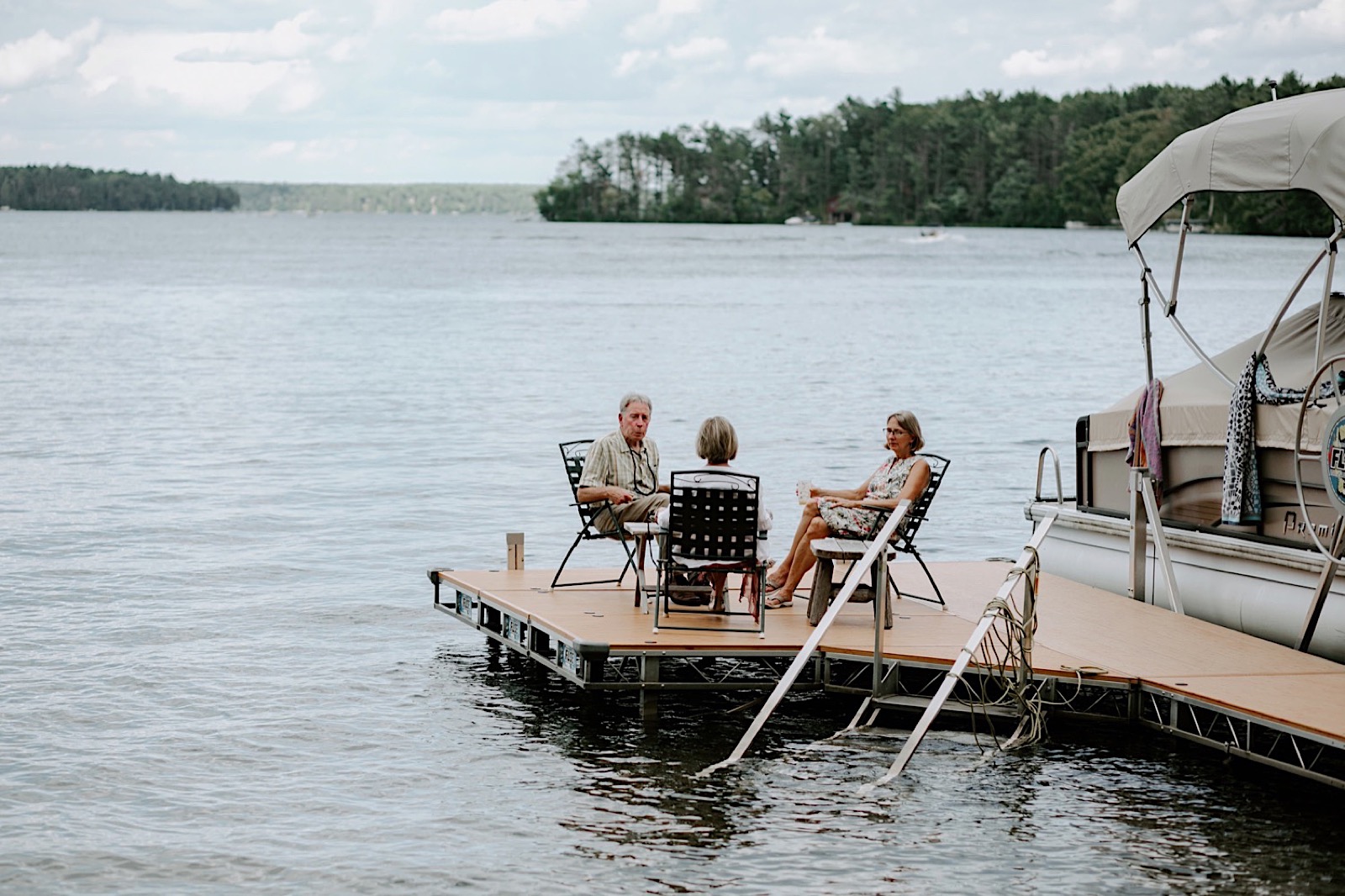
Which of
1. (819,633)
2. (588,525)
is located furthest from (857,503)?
(588,525)

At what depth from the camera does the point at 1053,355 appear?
150 ft

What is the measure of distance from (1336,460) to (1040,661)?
6.38 ft

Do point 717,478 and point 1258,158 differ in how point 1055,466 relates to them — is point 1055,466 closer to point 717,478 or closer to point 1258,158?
point 1258,158

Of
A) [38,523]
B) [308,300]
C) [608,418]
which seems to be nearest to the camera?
[38,523]

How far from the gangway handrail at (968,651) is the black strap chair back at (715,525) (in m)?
1.28

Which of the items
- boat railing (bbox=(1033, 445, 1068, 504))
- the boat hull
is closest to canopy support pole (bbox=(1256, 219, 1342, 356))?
the boat hull

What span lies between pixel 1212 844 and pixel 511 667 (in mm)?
5124

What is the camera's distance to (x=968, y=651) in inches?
342

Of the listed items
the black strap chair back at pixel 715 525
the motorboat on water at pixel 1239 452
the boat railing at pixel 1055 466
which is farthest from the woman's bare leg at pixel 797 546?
the boat railing at pixel 1055 466

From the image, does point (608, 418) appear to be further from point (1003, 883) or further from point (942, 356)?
point (1003, 883)

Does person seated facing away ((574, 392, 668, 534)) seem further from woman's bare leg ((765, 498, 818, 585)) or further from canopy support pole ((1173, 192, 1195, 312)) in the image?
canopy support pole ((1173, 192, 1195, 312))

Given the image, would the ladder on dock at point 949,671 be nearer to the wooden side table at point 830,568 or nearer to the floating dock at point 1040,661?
the floating dock at point 1040,661

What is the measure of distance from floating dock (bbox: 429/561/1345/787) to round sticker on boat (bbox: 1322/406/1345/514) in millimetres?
938

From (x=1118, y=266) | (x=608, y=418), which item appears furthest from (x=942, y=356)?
(x=1118, y=266)
